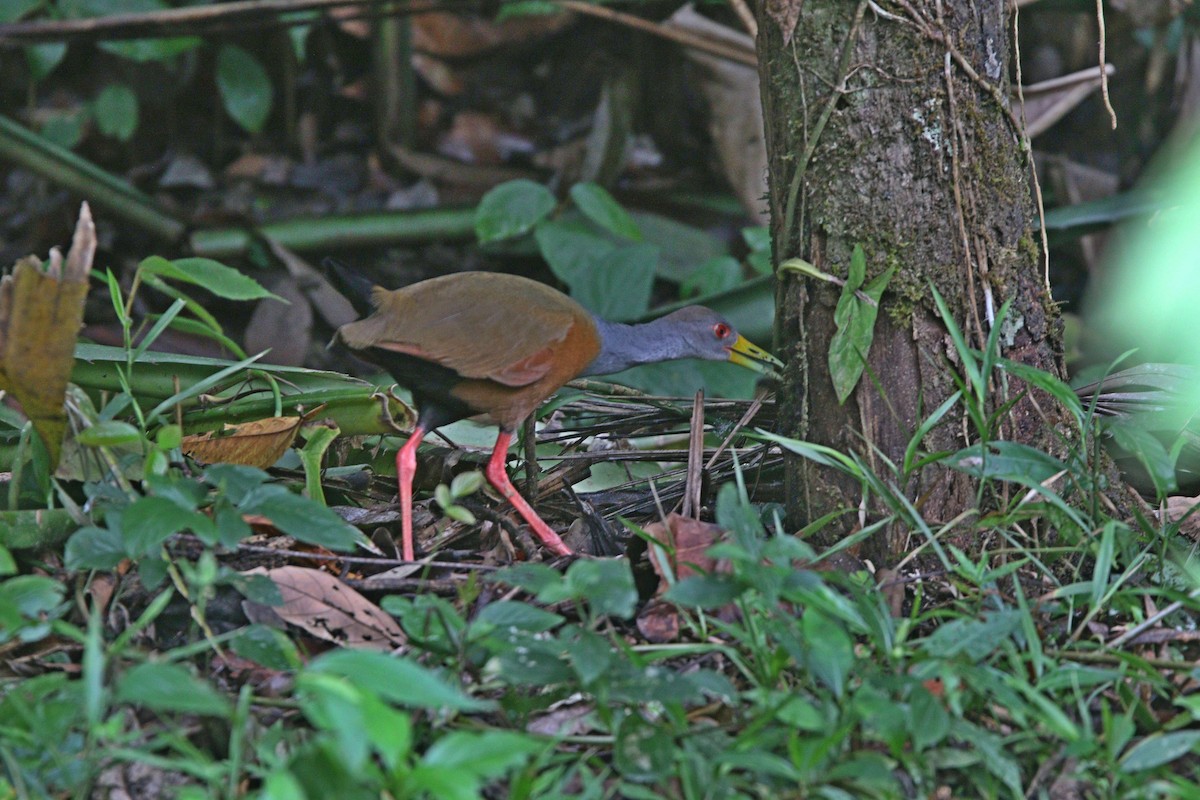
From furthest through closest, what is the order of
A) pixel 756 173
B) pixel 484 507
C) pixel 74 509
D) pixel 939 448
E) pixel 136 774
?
1. pixel 756 173
2. pixel 484 507
3. pixel 939 448
4. pixel 74 509
5. pixel 136 774

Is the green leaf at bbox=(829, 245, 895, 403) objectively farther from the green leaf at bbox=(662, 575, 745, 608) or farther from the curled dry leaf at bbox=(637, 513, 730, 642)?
the green leaf at bbox=(662, 575, 745, 608)

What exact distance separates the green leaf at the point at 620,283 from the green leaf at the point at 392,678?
3423mm

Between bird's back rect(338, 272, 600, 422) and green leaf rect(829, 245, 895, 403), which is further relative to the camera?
bird's back rect(338, 272, 600, 422)

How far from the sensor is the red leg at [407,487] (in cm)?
267

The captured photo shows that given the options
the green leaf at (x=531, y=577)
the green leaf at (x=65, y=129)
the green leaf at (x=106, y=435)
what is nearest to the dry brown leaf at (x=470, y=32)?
the green leaf at (x=65, y=129)

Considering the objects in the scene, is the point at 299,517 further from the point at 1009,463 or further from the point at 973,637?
the point at 1009,463

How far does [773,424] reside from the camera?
10.0ft

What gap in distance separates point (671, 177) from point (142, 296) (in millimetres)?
2874

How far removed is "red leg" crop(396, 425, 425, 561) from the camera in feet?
8.77

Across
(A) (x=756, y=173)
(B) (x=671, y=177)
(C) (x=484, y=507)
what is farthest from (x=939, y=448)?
(B) (x=671, y=177)

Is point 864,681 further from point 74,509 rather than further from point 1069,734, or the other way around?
point 74,509

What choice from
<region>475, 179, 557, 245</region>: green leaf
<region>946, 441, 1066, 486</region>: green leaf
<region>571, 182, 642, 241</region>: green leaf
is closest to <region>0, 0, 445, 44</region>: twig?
<region>475, 179, 557, 245</region>: green leaf

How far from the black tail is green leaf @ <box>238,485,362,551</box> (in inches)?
33.1

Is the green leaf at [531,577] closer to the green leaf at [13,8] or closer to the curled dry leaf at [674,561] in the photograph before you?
the curled dry leaf at [674,561]
